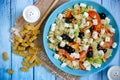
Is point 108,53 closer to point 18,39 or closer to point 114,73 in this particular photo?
point 114,73

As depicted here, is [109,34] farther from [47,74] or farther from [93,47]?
[47,74]

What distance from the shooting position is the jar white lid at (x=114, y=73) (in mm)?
1196

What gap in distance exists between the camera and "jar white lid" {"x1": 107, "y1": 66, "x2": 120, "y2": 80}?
1.20 metres

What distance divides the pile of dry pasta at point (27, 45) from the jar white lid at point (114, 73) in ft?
0.88

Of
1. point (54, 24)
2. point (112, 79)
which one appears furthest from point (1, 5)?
point (112, 79)

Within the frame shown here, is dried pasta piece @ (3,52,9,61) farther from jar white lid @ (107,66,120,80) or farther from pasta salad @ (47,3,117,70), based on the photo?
jar white lid @ (107,66,120,80)

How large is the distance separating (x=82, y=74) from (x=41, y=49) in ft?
0.60

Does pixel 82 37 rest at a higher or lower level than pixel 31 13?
lower

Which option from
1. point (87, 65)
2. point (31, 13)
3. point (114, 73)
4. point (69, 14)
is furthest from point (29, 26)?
point (114, 73)

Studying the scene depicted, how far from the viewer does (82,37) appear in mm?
1150

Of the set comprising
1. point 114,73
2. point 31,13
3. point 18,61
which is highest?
point 31,13

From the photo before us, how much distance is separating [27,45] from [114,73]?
1.13ft

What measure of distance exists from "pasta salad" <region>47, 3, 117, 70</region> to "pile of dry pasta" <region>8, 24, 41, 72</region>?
2.4 inches

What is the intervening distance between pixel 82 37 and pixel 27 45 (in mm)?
205
